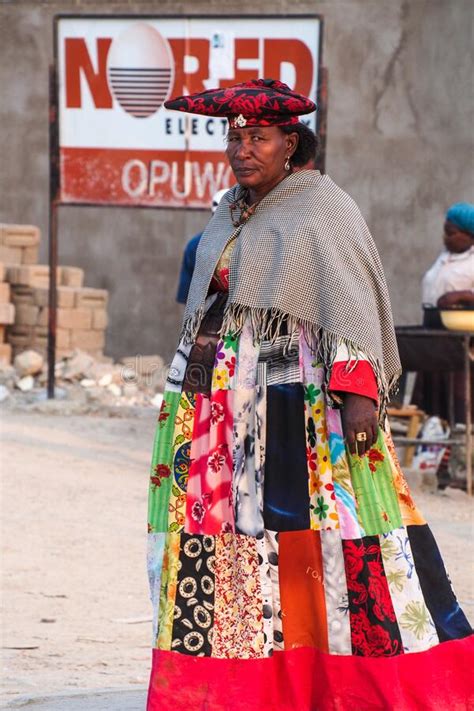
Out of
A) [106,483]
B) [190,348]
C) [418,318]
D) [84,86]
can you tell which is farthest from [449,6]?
[190,348]

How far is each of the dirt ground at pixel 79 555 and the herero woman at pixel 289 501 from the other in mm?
1146

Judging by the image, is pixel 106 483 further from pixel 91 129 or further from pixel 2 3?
pixel 2 3

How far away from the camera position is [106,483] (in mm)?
8258

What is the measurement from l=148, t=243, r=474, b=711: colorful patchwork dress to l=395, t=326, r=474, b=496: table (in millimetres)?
4442

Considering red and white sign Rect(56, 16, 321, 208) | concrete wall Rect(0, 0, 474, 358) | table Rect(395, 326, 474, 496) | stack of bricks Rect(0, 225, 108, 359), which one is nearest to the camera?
table Rect(395, 326, 474, 496)

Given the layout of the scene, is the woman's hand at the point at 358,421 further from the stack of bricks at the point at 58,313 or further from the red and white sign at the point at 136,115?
the stack of bricks at the point at 58,313

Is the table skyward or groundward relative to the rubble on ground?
skyward

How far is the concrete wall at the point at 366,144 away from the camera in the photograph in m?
13.1

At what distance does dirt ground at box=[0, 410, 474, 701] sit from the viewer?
16.3 feet

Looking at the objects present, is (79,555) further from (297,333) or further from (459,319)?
(297,333)

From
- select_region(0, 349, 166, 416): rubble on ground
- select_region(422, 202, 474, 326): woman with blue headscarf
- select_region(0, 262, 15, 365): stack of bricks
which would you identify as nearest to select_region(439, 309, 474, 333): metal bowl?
select_region(422, 202, 474, 326): woman with blue headscarf

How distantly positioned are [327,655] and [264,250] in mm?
994

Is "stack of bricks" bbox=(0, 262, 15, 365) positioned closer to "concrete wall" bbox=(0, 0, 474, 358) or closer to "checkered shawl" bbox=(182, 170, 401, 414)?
"concrete wall" bbox=(0, 0, 474, 358)

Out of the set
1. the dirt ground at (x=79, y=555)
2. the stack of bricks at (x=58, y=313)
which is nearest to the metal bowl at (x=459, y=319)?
the dirt ground at (x=79, y=555)
